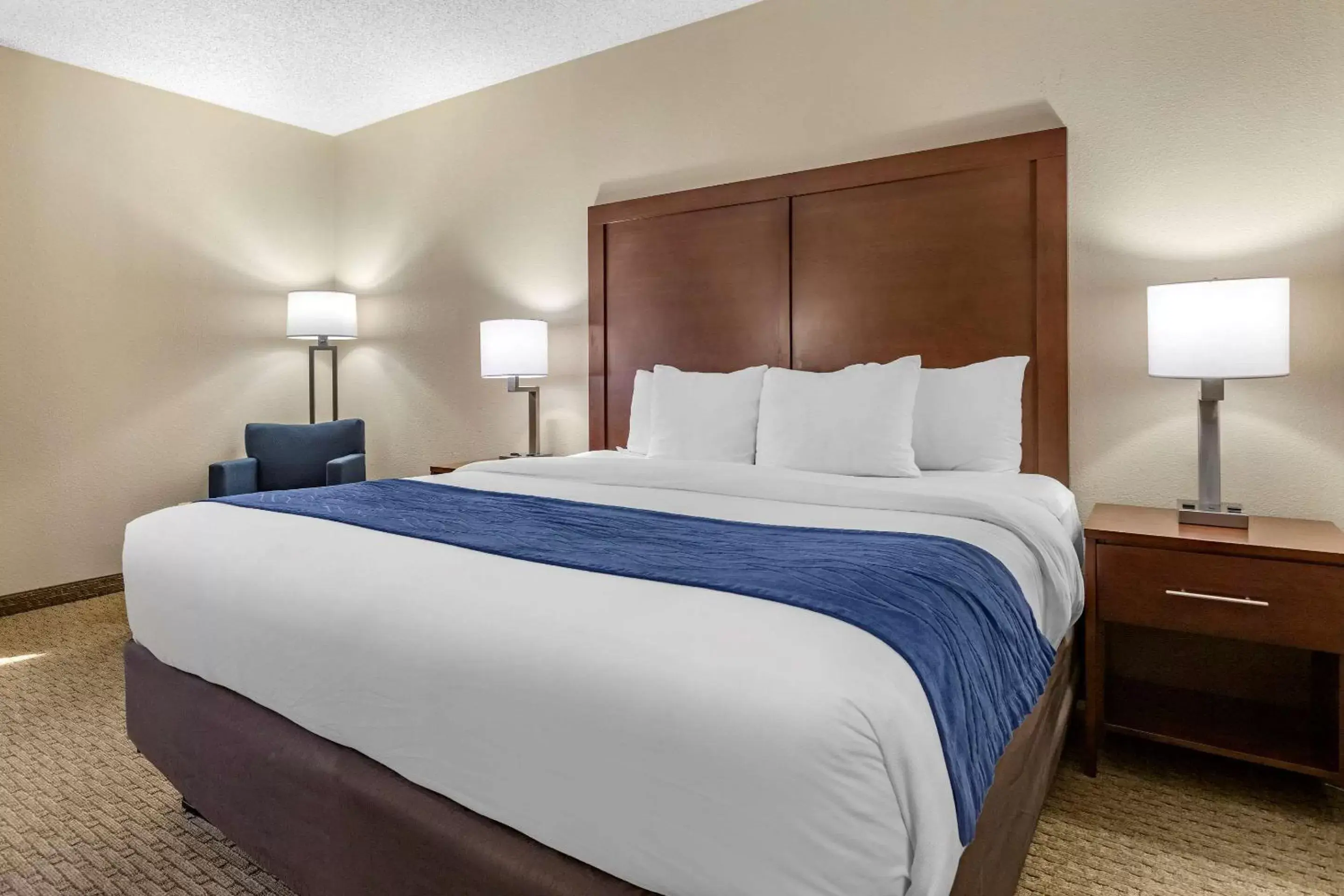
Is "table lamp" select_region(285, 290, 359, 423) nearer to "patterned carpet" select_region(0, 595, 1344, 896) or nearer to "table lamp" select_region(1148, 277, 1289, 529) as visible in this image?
"patterned carpet" select_region(0, 595, 1344, 896)

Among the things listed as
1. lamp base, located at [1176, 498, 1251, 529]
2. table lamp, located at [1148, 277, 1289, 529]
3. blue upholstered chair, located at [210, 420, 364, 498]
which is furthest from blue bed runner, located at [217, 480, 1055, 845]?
blue upholstered chair, located at [210, 420, 364, 498]

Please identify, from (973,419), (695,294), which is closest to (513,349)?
(695,294)


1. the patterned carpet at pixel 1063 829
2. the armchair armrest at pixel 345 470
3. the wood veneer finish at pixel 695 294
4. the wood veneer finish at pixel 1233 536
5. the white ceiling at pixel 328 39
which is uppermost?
the white ceiling at pixel 328 39

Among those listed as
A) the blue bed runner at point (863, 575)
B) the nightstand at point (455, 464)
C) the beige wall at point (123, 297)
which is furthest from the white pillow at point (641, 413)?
the beige wall at point (123, 297)

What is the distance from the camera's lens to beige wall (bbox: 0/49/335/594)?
3.68 meters

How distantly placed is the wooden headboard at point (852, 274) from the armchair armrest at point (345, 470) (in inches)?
51.6

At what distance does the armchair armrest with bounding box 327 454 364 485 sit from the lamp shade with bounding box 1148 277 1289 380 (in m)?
3.43

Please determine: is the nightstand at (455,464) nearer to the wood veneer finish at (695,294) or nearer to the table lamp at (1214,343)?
the wood veneer finish at (695,294)

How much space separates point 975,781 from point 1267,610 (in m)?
1.35

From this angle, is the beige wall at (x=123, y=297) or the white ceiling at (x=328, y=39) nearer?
the white ceiling at (x=328, y=39)

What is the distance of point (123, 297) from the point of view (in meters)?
4.02

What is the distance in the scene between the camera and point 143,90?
160 inches

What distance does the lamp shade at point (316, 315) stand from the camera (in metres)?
4.41

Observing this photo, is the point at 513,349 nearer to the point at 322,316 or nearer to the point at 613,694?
the point at 322,316
